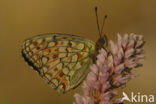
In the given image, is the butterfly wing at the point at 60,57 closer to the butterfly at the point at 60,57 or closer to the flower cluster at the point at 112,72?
the butterfly at the point at 60,57

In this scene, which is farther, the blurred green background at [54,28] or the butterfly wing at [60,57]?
the blurred green background at [54,28]

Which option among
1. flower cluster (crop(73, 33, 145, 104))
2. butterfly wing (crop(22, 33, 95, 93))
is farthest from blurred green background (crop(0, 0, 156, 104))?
flower cluster (crop(73, 33, 145, 104))

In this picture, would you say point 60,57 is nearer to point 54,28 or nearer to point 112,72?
point 112,72

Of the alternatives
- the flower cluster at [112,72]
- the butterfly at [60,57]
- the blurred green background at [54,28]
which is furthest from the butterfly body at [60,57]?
the blurred green background at [54,28]

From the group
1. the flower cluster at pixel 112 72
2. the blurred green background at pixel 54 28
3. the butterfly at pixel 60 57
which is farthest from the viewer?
the blurred green background at pixel 54 28

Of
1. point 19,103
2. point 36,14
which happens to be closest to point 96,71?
point 19,103

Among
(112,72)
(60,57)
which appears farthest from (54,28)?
(112,72)

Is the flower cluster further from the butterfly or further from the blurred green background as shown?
the blurred green background
